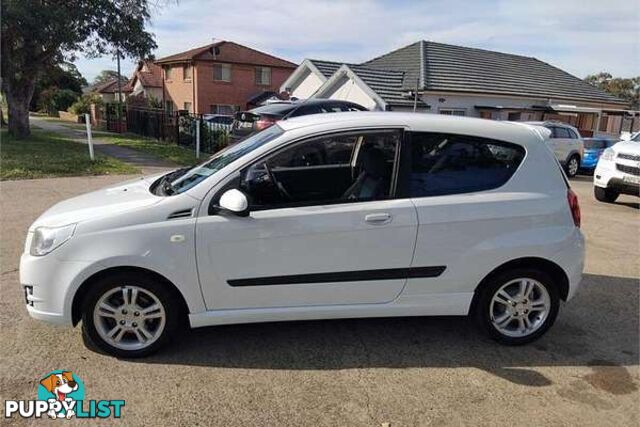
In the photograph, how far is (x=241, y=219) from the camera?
335cm

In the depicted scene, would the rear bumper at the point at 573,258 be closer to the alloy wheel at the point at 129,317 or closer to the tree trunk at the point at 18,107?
the alloy wheel at the point at 129,317

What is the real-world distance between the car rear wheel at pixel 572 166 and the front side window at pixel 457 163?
14.0m

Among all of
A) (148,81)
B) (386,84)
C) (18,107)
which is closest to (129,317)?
(386,84)

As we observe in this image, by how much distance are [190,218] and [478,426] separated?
2198 millimetres

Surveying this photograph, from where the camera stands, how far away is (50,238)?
3328 millimetres

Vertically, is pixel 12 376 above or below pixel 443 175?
below

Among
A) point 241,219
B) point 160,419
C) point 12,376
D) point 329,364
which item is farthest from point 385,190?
point 12,376

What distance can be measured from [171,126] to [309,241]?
61.1ft

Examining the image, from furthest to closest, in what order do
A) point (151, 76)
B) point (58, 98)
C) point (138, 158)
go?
point (58, 98) < point (151, 76) < point (138, 158)

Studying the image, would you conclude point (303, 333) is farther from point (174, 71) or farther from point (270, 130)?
point (174, 71)

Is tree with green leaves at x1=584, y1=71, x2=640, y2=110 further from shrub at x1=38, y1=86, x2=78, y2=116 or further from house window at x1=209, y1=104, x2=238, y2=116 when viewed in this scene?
shrub at x1=38, y1=86, x2=78, y2=116

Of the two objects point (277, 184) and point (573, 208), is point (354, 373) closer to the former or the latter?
point (277, 184)

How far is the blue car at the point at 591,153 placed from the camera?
17.6 metres

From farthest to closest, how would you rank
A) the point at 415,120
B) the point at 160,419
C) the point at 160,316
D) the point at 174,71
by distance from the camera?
the point at 174,71
the point at 415,120
the point at 160,316
the point at 160,419
